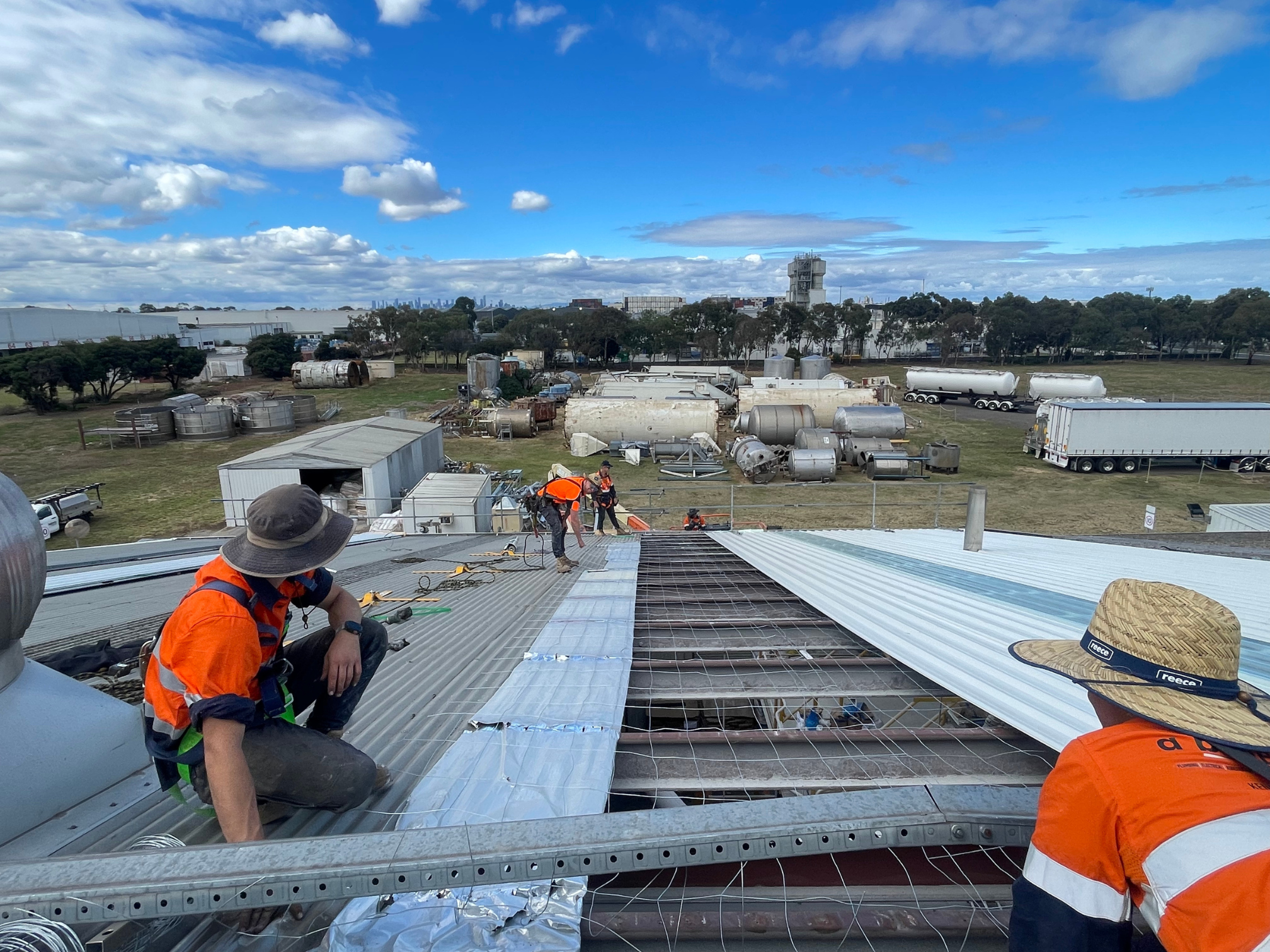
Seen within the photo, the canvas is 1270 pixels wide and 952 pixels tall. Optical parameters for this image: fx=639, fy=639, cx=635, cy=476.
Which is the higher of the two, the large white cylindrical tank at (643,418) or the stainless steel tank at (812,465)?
the large white cylindrical tank at (643,418)

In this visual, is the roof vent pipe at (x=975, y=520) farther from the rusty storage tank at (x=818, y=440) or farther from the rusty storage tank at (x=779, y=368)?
the rusty storage tank at (x=779, y=368)

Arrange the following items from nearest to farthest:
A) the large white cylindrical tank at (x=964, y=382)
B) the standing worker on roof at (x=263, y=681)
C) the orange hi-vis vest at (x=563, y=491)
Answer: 1. the standing worker on roof at (x=263, y=681)
2. the orange hi-vis vest at (x=563, y=491)
3. the large white cylindrical tank at (x=964, y=382)

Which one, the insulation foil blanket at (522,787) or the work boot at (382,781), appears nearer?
the insulation foil blanket at (522,787)

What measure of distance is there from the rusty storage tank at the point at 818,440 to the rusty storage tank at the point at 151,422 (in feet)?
114

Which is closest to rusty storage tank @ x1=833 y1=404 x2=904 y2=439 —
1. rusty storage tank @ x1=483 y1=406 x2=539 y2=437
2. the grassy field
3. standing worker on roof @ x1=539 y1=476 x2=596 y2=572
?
the grassy field

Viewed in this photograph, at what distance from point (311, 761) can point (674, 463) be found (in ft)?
92.3

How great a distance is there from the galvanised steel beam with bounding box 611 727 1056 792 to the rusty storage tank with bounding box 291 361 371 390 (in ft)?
193

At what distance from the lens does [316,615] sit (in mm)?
6441

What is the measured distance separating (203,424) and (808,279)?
86.0 meters

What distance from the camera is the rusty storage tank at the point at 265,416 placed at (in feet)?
125

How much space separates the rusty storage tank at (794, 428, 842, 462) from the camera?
94.6 ft

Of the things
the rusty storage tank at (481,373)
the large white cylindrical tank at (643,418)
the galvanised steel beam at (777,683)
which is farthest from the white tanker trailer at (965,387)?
the galvanised steel beam at (777,683)

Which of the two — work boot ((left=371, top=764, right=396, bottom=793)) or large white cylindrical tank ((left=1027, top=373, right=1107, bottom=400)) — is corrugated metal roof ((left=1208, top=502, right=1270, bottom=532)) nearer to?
work boot ((left=371, top=764, right=396, bottom=793))

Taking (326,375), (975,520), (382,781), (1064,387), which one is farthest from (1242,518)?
(326,375)
